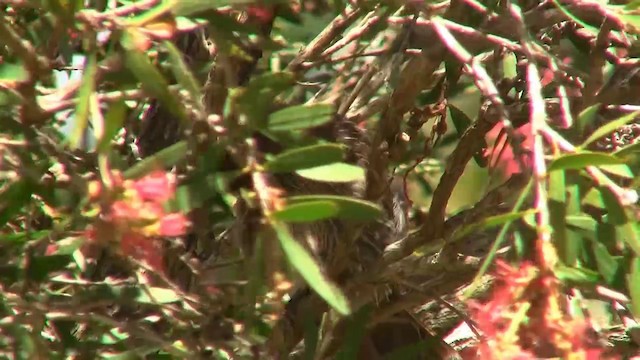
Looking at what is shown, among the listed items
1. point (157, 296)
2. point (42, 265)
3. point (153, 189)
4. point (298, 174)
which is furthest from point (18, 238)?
point (153, 189)

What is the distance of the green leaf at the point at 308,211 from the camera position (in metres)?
0.78

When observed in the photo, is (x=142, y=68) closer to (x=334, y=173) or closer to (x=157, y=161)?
(x=157, y=161)

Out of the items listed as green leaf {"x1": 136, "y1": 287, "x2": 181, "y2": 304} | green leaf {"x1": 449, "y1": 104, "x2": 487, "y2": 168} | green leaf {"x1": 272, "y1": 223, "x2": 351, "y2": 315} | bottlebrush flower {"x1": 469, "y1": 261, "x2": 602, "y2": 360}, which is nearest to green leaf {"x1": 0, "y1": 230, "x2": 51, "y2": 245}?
green leaf {"x1": 136, "y1": 287, "x2": 181, "y2": 304}

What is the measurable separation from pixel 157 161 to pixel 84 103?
119 mm

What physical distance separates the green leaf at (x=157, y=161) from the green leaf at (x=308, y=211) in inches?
5.5

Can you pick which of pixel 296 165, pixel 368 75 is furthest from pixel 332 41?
pixel 296 165

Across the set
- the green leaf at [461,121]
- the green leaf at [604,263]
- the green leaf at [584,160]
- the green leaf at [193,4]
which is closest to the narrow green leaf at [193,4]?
the green leaf at [193,4]

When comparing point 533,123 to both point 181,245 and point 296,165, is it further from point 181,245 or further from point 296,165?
point 181,245

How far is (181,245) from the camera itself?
57.2 inches

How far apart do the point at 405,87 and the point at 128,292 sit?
471 mm

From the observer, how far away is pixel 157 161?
2.90ft

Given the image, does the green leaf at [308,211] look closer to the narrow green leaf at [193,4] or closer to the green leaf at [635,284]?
the narrow green leaf at [193,4]

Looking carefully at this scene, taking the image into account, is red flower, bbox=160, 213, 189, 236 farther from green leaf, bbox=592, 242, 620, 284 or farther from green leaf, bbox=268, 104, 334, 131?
green leaf, bbox=592, 242, 620, 284

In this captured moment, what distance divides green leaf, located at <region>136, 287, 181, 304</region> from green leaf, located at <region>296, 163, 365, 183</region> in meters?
0.41
